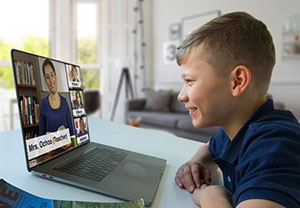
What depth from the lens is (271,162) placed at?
0.41m

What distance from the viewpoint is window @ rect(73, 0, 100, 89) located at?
4953 millimetres

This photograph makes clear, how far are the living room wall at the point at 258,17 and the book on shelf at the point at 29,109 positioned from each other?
11.4 ft

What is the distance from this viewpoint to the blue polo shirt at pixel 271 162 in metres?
0.39

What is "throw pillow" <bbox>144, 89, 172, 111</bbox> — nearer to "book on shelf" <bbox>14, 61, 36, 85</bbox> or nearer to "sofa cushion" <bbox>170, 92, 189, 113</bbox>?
"sofa cushion" <bbox>170, 92, 189, 113</bbox>

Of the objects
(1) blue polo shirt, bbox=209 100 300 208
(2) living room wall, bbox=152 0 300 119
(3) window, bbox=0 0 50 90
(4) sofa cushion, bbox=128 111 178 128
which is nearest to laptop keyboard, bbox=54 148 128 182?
(1) blue polo shirt, bbox=209 100 300 208

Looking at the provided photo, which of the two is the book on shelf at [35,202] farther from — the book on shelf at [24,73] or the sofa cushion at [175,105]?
the sofa cushion at [175,105]

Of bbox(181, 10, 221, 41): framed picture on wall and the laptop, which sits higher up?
bbox(181, 10, 221, 41): framed picture on wall

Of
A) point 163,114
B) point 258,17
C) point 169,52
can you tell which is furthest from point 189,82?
point 169,52

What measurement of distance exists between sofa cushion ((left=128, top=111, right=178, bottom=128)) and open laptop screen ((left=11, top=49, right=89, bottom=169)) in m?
2.79

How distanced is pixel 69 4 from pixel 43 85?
472 cm

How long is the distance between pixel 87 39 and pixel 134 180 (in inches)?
193

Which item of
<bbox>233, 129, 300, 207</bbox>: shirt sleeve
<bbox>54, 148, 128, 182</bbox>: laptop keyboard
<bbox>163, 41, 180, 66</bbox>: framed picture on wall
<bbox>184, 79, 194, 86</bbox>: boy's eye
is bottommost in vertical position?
<bbox>54, 148, 128, 182</bbox>: laptop keyboard

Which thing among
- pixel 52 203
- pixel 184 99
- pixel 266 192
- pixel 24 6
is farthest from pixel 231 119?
pixel 24 6

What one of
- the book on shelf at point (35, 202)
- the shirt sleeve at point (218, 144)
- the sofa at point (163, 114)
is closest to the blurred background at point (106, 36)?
the sofa at point (163, 114)
